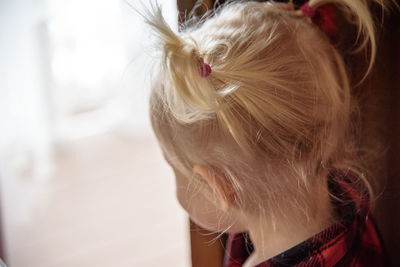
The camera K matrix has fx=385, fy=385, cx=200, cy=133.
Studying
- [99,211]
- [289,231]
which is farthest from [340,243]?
[99,211]

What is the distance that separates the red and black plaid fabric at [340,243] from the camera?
0.55 meters

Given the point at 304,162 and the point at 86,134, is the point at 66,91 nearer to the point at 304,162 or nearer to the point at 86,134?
the point at 86,134

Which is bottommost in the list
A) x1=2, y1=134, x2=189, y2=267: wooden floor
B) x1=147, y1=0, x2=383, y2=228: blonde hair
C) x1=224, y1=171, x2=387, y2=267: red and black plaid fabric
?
x1=2, y1=134, x2=189, y2=267: wooden floor

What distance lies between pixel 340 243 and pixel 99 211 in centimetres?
119

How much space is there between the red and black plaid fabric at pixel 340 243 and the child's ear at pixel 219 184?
110mm

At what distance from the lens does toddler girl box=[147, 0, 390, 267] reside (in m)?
0.47

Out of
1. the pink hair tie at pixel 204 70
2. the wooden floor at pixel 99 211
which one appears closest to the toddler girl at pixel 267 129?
the pink hair tie at pixel 204 70

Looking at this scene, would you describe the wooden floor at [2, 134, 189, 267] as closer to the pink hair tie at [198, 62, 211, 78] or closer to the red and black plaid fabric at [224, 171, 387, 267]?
the red and black plaid fabric at [224, 171, 387, 267]

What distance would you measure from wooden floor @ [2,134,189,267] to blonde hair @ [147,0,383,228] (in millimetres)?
690

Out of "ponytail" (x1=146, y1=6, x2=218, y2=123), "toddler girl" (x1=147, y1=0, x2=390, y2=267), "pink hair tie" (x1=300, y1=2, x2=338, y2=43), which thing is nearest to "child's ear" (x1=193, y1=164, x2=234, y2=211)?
"toddler girl" (x1=147, y1=0, x2=390, y2=267)

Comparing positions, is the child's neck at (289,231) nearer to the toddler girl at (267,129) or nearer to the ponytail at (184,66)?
the toddler girl at (267,129)

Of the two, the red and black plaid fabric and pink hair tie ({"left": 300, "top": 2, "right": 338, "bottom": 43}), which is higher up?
pink hair tie ({"left": 300, "top": 2, "right": 338, "bottom": 43})

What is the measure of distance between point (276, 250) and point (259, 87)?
262 millimetres

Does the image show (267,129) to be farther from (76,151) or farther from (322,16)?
(76,151)
